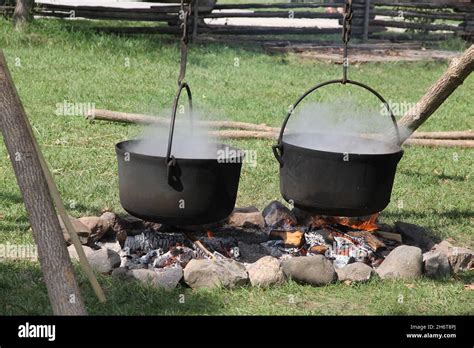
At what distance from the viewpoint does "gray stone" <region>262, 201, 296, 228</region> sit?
6926 mm

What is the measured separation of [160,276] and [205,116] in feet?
17.4

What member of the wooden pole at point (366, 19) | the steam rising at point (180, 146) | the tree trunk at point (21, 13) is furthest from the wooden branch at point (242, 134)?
the wooden pole at point (366, 19)

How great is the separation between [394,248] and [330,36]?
13642mm

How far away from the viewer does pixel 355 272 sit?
607 centimetres

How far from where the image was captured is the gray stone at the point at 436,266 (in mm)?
6223

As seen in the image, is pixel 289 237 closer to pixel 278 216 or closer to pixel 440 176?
pixel 278 216

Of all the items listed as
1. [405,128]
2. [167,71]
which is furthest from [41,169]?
[167,71]

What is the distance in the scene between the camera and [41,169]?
4816 millimetres

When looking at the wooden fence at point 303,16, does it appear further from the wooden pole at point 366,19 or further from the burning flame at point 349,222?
the burning flame at point 349,222

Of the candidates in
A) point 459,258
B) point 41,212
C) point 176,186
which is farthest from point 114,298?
point 459,258

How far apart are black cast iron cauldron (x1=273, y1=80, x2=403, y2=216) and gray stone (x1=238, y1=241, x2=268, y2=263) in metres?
0.50

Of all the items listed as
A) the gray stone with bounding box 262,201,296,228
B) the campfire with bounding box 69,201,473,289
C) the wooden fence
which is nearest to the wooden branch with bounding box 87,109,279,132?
the campfire with bounding box 69,201,473,289

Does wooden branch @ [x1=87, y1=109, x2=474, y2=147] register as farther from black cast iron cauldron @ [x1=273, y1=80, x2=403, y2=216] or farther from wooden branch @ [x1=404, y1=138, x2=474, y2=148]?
black cast iron cauldron @ [x1=273, y1=80, x2=403, y2=216]
